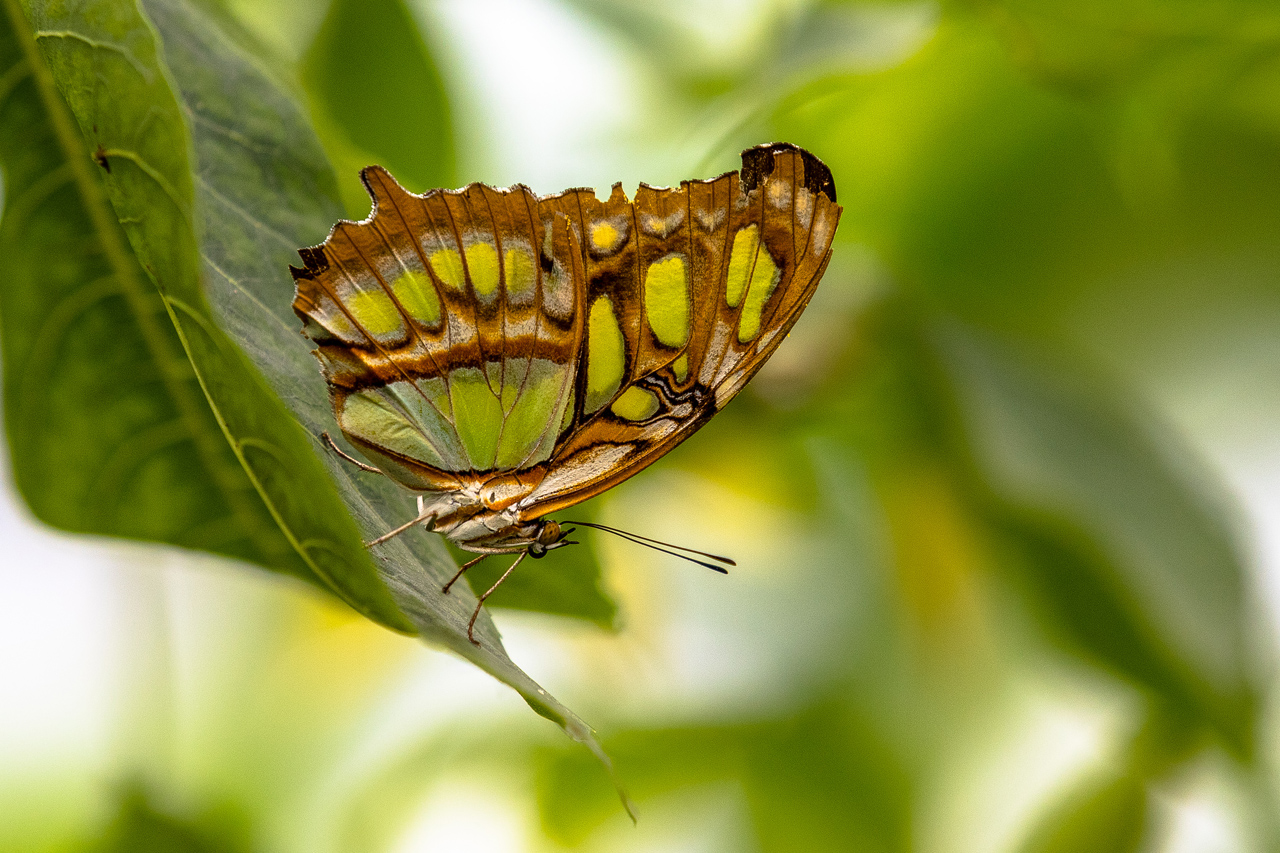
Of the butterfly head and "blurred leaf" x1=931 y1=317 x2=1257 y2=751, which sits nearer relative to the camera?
the butterfly head

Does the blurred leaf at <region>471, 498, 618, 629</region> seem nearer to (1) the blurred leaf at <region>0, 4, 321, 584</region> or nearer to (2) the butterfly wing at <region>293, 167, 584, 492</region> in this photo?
(2) the butterfly wing at <region>293, 167, 584, 492</region>

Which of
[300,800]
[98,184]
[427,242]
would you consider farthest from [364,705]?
[98,184]

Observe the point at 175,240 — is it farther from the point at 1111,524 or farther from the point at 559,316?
the point at 1111,524

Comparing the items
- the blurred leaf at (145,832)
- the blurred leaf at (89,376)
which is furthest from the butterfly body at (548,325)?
the blurred leaf at (145,832)

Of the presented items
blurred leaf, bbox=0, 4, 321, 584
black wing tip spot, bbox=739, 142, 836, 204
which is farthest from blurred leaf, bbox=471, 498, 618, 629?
black wing tip spot, bbox=739, 142, 836, 204

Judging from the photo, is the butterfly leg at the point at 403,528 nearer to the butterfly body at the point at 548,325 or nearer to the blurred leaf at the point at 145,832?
the butterfly body at the point at 548,325

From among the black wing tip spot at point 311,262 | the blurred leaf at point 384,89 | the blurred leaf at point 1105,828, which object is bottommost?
the blurred leaf at point 1105,828
